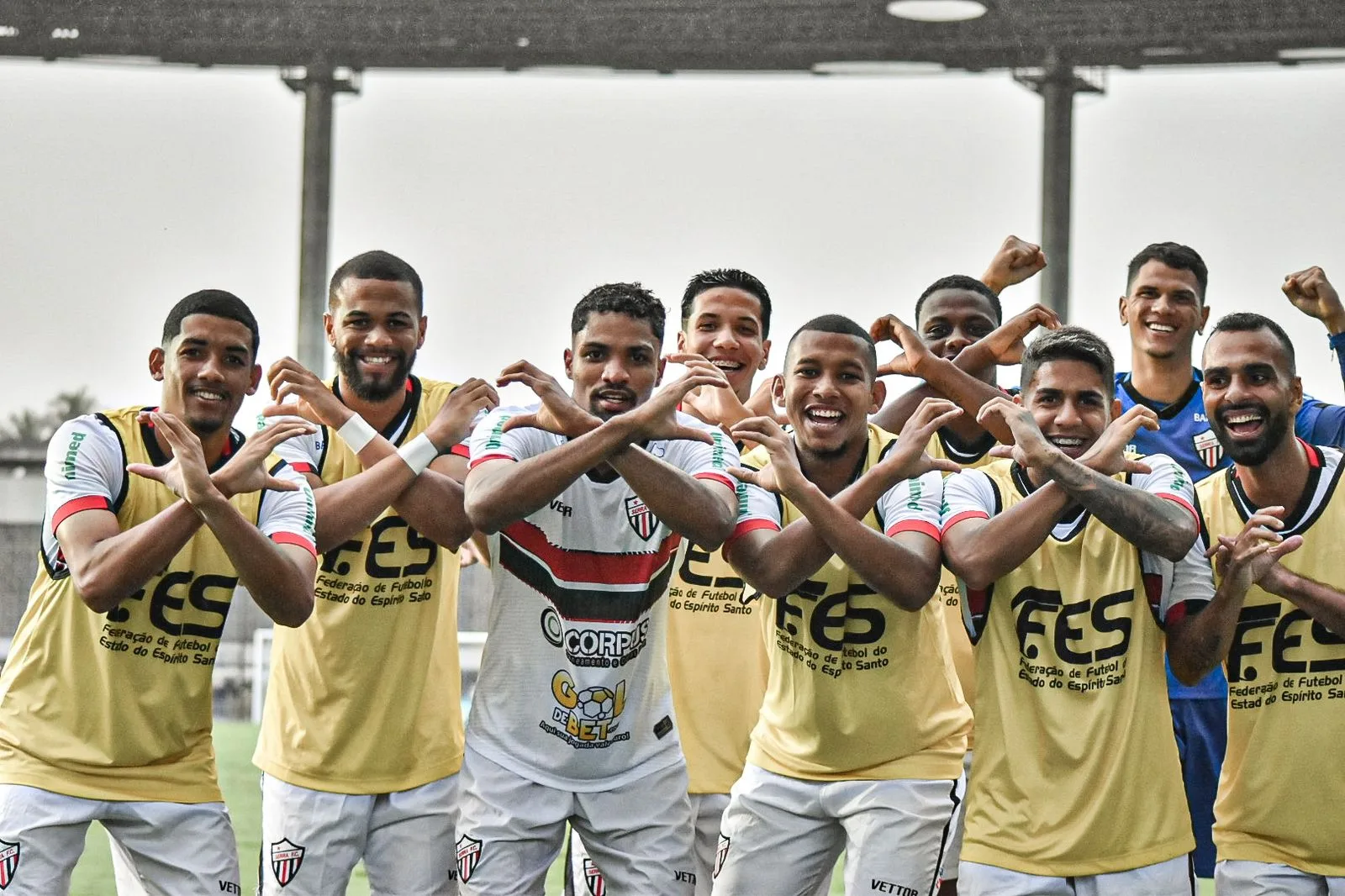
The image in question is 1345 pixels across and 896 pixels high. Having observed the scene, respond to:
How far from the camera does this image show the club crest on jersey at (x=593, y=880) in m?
4.35

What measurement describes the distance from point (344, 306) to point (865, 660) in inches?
77.2

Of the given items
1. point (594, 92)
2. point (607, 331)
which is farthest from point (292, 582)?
point (594, 92)

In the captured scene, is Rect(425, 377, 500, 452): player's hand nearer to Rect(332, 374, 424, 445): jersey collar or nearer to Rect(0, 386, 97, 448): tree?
Rect(332, 374, 424, 445): jersey collar

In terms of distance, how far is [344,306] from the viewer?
184 inches

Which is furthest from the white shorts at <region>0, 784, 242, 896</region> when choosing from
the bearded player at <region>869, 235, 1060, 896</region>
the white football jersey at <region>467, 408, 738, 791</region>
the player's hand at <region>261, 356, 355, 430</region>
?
the bearded player at <region>869, 235, 1060, 896</region>

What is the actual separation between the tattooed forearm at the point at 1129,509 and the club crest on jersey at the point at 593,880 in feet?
5.80

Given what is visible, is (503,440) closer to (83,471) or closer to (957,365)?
(83,471)

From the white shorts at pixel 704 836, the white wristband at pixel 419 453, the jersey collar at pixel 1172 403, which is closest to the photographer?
the white wristband at pixel 419 453

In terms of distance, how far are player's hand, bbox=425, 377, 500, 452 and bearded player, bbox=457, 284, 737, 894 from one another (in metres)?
0.22

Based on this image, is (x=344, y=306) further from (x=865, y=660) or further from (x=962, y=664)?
(x=962, y=664)

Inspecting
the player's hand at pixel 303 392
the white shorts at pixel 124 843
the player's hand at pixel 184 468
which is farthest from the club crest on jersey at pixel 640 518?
the white shorts at pixel 124 843

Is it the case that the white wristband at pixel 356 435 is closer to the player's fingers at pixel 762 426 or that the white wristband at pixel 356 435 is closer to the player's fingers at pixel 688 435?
the player's fingers at pixel 688 435

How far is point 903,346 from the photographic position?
521 cm

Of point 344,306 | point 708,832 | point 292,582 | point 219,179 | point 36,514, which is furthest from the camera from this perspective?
point 219,179
